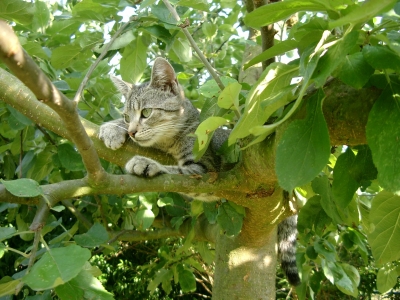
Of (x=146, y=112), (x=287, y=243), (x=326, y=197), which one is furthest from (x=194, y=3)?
(x=287, y=243)

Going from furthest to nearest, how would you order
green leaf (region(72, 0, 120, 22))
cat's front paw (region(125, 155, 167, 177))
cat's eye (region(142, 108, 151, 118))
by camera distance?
cat's eye (region(142, 108, 151, 118)) < cat's front paw (region(125, 155, 167, 177)) < green leaf (region(72, 0, 120, 22))

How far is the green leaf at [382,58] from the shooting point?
68cm

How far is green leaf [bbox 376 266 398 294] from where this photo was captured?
5.08 feet

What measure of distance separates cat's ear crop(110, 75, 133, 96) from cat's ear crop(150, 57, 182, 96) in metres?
0.19

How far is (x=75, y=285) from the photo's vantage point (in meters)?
0.94

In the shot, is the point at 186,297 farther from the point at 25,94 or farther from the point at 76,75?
the point at 25,94

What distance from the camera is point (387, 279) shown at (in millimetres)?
1563

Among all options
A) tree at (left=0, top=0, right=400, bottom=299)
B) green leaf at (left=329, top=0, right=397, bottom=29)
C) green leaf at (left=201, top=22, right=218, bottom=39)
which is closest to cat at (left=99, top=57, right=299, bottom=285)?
tree at (left=0, top=0, right=400, bottom=299)

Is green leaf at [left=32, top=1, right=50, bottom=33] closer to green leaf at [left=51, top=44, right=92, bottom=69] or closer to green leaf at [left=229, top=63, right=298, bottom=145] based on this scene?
green leaf at [left=51, top=44, right=92, bottom=69]

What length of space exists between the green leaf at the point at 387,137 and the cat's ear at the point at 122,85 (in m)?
1.81

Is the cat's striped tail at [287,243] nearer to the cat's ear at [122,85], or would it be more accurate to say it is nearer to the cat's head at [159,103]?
the cat's head at [159,103]

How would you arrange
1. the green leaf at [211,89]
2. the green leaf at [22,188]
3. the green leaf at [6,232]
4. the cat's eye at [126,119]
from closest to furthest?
the green leaf at [22,188], the green leaf at [6,232], the green leaf at [211,89], the cat's eye at [126,119]

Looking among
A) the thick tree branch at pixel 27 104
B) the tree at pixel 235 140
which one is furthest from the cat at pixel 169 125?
the thick tree branch at pixel 27 104

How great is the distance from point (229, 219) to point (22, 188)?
0.81 meters
